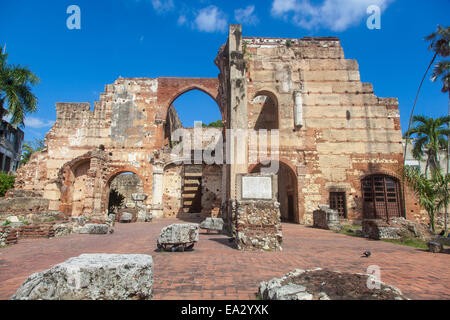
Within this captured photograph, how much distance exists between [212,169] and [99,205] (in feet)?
31.3

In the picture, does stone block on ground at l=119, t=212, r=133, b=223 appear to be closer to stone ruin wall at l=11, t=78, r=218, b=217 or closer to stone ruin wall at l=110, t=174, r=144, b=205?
stone ruin wall at l=11, t=78, r=218, b=217

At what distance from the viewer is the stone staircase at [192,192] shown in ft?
79.8

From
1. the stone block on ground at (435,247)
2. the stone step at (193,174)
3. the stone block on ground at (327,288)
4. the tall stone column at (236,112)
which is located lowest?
the stone block on ground at (435,247)

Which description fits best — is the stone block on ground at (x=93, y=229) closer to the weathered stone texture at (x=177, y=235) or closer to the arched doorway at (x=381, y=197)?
the weathered stone texture at (x=177, y=235)

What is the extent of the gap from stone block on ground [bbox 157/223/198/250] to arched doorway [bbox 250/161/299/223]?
1148cm

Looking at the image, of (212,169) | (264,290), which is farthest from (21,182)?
(264,290)

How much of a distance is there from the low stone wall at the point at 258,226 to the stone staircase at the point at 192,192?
1711 centimetres

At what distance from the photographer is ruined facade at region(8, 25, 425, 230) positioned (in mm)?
17328

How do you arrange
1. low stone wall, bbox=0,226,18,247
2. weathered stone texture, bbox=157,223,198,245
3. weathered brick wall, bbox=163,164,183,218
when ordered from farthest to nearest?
weathered brick wall, bbox=163,164,183,218, low stone wall, bbox=0,226,18,247, weathered stone texture, bbox=157,223,198,245

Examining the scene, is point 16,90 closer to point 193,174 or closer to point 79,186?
point 79,186

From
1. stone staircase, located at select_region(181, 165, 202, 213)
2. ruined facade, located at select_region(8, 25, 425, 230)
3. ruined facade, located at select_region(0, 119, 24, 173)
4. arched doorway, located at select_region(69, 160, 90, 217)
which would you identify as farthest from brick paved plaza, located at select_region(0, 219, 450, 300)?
ruined facade, located at select_region(0, 119, 24, 173)

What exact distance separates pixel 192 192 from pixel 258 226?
60.4 feet

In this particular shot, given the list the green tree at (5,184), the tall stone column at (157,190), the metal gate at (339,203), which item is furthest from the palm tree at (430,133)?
the green tree at (5,184)

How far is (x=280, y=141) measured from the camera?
58.7 feet
